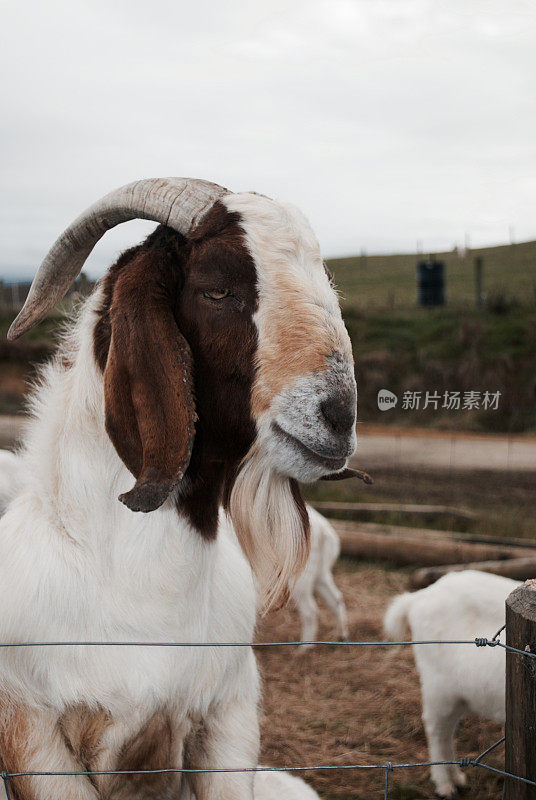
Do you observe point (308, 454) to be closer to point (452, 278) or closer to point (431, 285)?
point (431, 285)

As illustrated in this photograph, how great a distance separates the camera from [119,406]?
69.0 inches

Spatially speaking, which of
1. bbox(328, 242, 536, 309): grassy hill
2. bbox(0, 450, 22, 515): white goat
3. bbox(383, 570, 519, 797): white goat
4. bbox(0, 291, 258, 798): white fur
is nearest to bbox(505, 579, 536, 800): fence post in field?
bbox(0, 291, 258, 798): white fur

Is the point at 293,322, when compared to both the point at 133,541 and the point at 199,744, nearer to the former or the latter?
the point at 133,541

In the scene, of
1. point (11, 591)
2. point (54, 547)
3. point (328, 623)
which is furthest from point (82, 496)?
point (328, 623)

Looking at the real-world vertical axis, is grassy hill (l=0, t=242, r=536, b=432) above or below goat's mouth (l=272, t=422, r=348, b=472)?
below

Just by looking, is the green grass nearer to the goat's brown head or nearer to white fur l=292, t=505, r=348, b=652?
white fur l=292, t=505, r=348, b=652

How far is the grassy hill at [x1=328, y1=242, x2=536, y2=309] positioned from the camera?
24445 millimetres

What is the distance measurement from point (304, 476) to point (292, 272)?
0.46 metres

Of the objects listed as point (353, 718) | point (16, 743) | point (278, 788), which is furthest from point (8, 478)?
point (353, 718)

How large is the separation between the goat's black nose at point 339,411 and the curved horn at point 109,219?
533 mm

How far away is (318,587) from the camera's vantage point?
573cm

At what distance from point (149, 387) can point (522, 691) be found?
1052mm

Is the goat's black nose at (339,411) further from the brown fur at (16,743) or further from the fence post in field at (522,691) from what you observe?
the brown fur at (16,743)

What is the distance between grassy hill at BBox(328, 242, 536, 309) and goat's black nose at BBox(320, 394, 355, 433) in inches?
771
